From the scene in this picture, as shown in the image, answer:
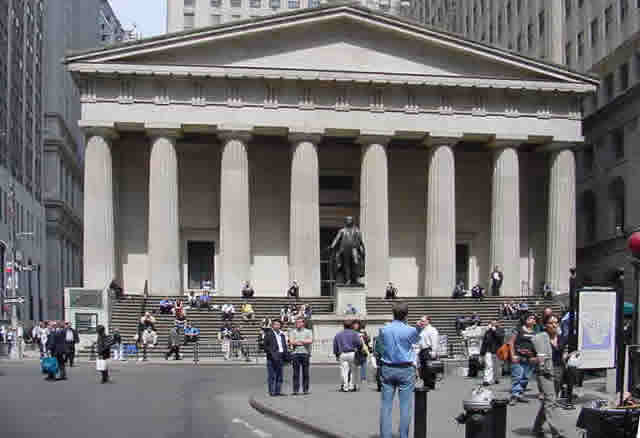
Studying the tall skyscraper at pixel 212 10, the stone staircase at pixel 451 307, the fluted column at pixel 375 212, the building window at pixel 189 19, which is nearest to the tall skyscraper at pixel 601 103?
the stone staircase at pixel 451 307

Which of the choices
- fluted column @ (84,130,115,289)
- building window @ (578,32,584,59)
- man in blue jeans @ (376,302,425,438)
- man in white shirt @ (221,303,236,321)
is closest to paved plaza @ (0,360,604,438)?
man in blue jeans @ (376,302,425,438)

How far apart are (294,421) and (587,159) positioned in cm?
5026

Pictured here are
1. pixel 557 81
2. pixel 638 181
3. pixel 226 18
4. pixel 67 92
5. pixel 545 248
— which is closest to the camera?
pixel 638 181

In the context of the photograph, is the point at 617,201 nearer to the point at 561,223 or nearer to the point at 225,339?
the point at 561,223

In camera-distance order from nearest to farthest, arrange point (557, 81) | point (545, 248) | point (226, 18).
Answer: point (557, 81) → point (545, 248) → point (226, 18)

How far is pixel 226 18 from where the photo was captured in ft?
389

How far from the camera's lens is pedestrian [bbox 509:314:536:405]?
57.6 ft

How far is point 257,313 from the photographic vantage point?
173 ft

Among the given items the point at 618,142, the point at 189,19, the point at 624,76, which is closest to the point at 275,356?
the point at 624,76

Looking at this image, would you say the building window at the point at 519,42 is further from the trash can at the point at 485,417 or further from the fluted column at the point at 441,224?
the trash can at the point at 485,417

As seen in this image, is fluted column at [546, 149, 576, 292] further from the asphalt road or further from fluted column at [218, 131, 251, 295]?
the asphalt road

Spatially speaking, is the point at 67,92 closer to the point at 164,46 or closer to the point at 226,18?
the point at 226,18

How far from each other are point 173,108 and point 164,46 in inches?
129

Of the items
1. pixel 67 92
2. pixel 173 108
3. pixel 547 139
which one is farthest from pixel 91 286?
pixel 67 92
